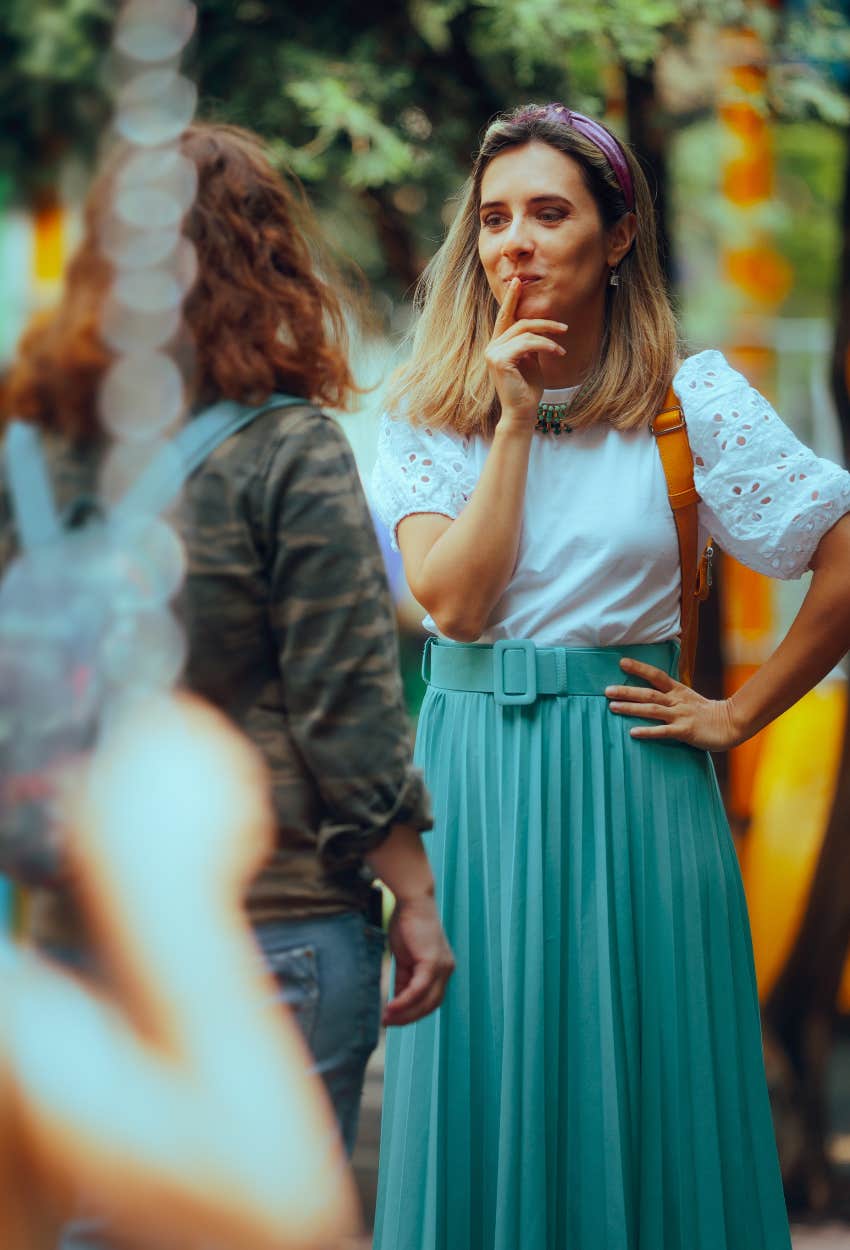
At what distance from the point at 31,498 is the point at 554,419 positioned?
1073mm

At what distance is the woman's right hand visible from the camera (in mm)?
2320

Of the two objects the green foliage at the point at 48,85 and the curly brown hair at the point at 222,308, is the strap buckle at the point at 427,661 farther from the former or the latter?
the green foliage at the point at 48,85

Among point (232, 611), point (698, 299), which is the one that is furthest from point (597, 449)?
point (698, 299)

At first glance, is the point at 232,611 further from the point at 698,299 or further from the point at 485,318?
the point at 698,299

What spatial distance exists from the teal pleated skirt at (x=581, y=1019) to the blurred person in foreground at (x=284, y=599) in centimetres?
56

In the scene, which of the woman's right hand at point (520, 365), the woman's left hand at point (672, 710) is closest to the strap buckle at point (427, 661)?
the woman's left hand at point (672, 710)

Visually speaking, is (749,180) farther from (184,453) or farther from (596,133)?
(184,453)

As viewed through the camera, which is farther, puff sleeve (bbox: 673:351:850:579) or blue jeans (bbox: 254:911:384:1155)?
puff sleeve (bbox: 673:351:850:579)

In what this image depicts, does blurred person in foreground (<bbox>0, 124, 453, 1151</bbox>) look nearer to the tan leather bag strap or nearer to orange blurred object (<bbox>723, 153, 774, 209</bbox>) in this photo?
the tan leather bag strap

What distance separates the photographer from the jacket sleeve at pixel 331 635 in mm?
1712

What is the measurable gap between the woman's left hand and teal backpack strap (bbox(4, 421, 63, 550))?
105 cm

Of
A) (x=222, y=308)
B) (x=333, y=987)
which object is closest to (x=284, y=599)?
(x=222, y=308)

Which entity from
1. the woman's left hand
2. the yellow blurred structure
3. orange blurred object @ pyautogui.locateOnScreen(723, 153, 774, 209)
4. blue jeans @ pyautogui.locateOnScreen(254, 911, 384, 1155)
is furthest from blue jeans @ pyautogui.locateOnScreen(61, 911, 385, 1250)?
orange blurred object @ pyautogui.locateOnScreen(723, 153, 774, 209)

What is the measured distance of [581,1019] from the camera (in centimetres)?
233
